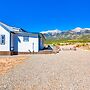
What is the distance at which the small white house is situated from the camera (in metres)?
34.4

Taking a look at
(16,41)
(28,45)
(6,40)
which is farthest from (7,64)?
(28,45)

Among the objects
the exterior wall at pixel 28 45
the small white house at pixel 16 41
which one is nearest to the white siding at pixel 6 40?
the small white house at pixel 16 41

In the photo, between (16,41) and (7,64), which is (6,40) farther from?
(7,64)

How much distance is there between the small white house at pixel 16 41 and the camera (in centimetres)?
3438

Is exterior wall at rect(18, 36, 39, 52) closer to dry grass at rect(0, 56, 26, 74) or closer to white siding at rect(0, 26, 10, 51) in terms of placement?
white siding at rect(0, 26, 10, 51)

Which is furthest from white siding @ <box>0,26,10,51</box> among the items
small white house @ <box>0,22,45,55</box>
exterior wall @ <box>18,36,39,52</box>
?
exterior wall @ <box>18,36,39,52</box>

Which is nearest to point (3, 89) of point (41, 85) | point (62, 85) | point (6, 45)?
point (41, 85)

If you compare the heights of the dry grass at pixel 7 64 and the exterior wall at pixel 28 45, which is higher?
the exterior wall at pixel 28 45

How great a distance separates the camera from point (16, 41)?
3606 cm

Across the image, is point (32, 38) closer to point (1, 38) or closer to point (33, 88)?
point (1, 38)

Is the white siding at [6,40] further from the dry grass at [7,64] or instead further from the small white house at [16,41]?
the dry grass at [7,64]

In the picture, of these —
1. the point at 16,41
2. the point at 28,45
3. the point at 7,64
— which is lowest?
the point at 7,64

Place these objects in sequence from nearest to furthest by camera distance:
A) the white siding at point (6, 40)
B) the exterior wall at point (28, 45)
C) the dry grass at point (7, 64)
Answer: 1. the dry grass at point (7, 64)
2. the white siding at point (6, 40)
3. the exterior wall at point (28, 45)

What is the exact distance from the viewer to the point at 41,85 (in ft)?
35.7
